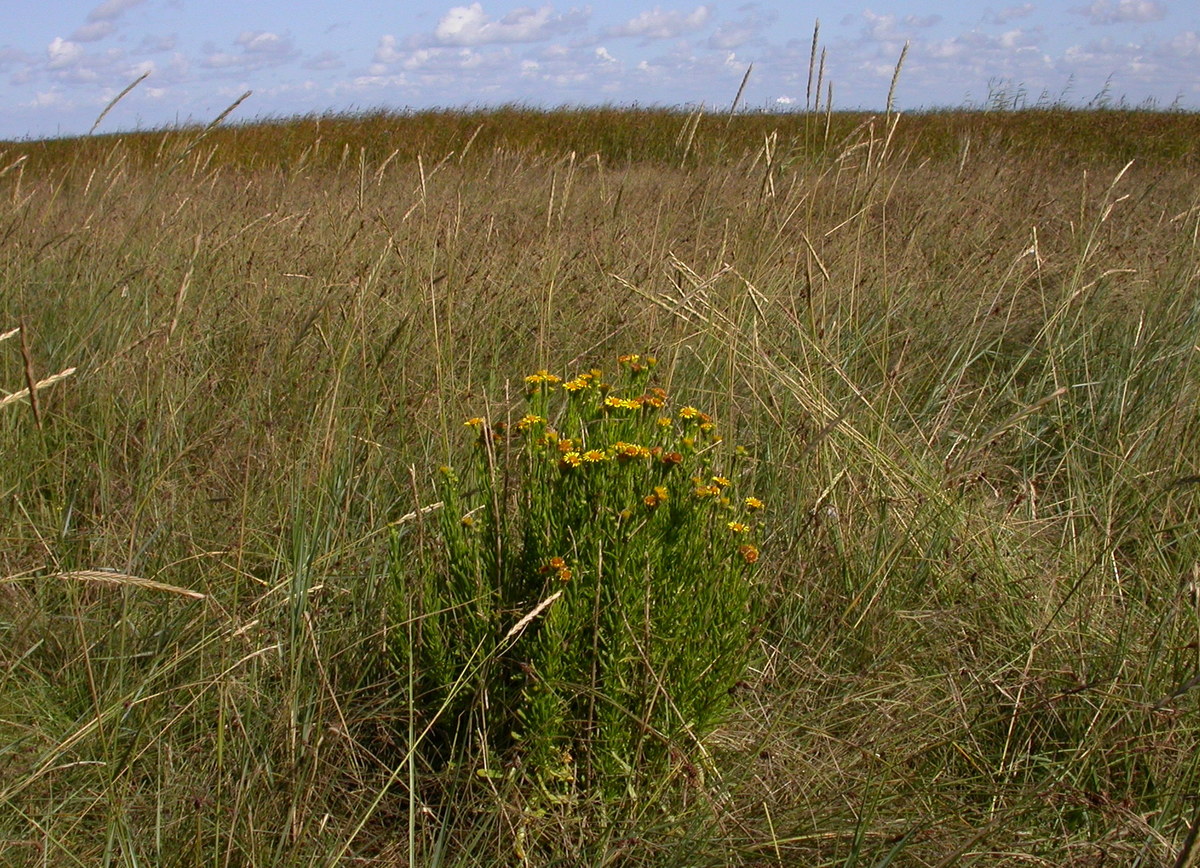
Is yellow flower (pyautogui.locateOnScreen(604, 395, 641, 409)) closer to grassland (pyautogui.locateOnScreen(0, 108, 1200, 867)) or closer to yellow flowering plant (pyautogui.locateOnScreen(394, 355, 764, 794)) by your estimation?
yellow flowering plant (pyautogui.locateOnScreen(394, 355, 764, 794))

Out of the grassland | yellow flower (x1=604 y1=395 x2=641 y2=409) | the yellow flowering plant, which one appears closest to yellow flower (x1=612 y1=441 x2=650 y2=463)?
the yellow flowering plant

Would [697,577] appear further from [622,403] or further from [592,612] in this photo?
[622,403]

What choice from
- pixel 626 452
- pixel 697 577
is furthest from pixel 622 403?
pixel 697 577

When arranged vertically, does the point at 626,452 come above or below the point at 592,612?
above

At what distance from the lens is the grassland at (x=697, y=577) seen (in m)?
1.36

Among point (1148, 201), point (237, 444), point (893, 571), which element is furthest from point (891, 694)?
point (1148, 201)

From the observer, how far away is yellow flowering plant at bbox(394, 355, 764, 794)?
4.71 feet

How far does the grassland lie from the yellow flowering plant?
7cm

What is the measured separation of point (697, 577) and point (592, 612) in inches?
8.1

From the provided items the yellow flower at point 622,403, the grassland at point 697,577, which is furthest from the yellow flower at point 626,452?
the grassland at point 697,577

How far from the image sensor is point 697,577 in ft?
5.11

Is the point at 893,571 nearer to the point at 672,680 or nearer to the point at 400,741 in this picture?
the point at 672,680

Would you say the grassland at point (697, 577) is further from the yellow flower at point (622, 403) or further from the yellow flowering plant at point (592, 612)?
the yellow flower at point (622, 403)

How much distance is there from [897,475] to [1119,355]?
1.48 meters
